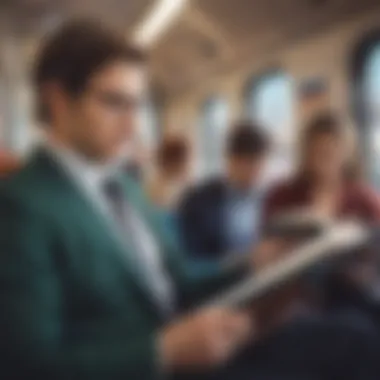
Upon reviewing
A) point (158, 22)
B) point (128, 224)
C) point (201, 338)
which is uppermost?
point (158, 22)

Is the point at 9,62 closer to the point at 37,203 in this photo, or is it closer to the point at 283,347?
the point at 37,203

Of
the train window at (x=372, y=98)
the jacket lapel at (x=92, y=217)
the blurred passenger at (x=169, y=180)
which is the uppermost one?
the blurred passenger at (x=169, y=180)

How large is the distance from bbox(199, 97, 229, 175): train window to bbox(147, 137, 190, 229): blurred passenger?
0.06 feet

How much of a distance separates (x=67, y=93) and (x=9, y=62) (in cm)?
7

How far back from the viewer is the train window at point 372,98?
40cm

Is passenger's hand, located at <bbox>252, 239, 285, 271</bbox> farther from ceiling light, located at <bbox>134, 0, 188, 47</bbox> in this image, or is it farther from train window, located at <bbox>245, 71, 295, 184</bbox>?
ceiling light, located at <bbox>134, 0, 188, 47</bbox>

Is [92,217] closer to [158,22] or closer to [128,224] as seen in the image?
[128,224]

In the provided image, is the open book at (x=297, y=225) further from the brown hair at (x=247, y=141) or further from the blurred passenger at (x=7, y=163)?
the blurred passenger at (x=7, y=163)

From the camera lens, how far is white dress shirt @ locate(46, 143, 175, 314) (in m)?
0.43

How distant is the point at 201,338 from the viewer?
400 mm

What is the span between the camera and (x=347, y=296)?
1.54 ft

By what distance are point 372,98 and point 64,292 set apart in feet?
0.77

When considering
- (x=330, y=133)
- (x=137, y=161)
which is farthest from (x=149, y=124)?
(x=330, y=133)

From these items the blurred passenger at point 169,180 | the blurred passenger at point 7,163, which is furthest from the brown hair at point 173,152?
the blurred passenger at point 7,163
